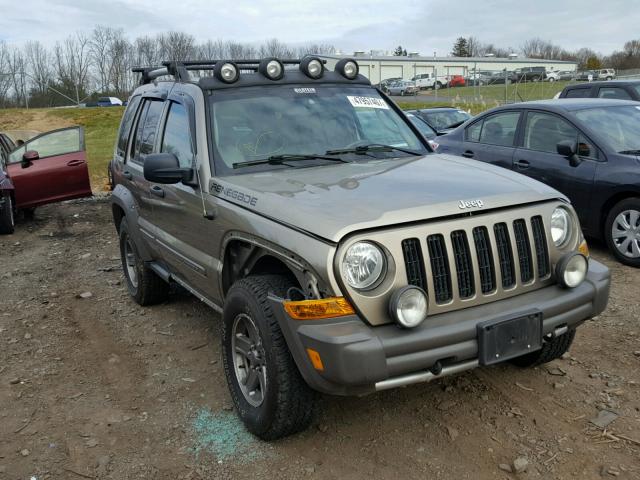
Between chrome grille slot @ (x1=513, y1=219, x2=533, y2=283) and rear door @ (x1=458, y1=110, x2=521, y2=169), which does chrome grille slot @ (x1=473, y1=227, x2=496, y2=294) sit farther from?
rear door @ (x1=458, y1=110, x2=521, y2=169)

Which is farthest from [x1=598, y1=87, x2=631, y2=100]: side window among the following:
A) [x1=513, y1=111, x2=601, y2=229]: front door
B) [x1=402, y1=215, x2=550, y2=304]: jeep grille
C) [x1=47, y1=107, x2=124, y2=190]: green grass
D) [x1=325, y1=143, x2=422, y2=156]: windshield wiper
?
[x1=47, y1=107, x2=124, y2=190]: green grass

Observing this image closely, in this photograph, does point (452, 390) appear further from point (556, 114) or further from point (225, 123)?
point (556, 114)

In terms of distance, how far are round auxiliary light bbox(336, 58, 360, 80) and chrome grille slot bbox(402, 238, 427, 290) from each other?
2207mm

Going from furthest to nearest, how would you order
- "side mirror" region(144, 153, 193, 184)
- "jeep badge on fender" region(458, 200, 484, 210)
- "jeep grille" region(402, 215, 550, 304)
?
"side mirror" region(144, 153, 193, 184) → "jeep badge on fender" region(458, 200, 484, 210) → "jeep grille" region(402, 215, 550, 304)

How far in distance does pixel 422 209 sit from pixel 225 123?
170 centimetres

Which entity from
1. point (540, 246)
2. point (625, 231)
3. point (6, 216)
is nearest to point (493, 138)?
point (625, 231)

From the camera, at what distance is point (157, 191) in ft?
15.2

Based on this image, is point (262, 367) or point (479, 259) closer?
point (479, 259)

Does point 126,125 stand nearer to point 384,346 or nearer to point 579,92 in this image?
point 384,346

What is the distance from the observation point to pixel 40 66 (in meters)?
60.6

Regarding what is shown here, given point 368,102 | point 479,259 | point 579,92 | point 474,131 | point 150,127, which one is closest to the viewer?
point 479,259

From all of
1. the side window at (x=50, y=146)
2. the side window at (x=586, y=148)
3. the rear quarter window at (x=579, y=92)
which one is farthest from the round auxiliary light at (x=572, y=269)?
the rear quarter window at (x=579, y=92)

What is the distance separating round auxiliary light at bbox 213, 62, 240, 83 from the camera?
4133 mm

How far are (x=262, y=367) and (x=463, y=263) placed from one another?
1217mm
